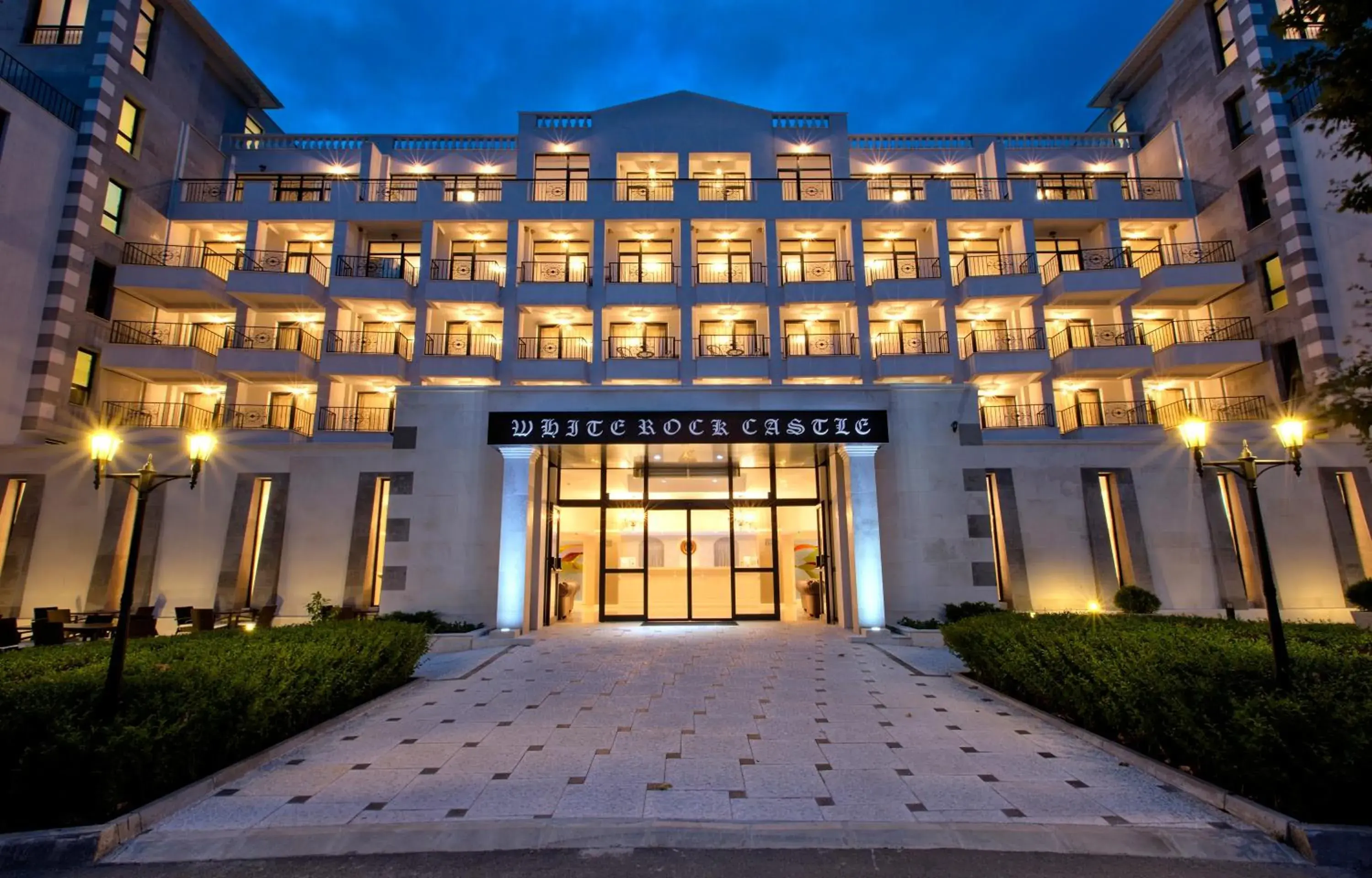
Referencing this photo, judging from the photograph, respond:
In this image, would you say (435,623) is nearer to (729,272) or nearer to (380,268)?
(380,268)

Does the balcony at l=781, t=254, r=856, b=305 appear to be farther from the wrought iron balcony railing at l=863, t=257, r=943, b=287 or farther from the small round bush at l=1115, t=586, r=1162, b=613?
the small round bush at l=1115, t=586, r=1162, b=613

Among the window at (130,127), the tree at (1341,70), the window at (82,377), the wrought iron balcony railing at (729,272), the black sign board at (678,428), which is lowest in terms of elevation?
the black sign board at (678,428)

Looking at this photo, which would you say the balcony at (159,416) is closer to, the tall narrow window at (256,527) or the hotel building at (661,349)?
the hotel building at (661,349)

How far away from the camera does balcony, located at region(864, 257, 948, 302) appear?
77.5 ft

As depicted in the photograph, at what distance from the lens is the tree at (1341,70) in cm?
637

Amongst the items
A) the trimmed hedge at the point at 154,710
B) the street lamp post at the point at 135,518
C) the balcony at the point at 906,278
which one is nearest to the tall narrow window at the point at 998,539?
the balcony at the point at 906,278

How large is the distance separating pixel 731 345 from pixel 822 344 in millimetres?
3979

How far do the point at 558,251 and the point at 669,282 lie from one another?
17.5 ft

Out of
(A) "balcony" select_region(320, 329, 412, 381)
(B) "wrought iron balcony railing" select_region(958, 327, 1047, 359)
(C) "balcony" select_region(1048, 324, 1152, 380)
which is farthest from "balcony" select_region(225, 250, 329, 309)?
(C) "balcony" select_region(1048, 324, 1152, 380)

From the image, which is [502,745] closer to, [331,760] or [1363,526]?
[331,760]

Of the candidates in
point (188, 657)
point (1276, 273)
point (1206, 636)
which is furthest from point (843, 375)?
point (188, 657)

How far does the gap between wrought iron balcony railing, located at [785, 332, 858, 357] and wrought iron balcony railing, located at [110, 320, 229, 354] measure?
24.1m

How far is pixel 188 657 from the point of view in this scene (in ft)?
27.3

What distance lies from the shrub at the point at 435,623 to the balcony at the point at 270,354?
11269 mm
